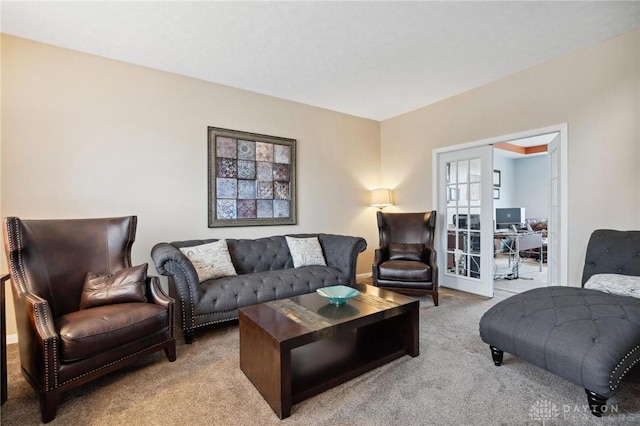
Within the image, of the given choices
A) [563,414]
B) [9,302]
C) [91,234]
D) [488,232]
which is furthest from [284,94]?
[563,414]

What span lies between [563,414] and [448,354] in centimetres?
77

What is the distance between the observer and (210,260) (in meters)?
2.97

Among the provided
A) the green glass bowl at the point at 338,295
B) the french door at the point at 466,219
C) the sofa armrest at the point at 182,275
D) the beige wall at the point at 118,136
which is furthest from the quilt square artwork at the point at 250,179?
the french door at the point at 466,219

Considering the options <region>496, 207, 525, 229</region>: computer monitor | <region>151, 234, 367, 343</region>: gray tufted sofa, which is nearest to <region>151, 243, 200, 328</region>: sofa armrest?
<region>151, 234, 367, 343</region>: gray tufted sofa

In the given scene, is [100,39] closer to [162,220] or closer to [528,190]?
[162,220]

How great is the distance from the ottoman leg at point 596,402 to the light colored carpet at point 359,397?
0.16 feet

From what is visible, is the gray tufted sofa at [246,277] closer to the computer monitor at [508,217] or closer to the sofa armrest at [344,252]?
the sofa armrest at [344,252]

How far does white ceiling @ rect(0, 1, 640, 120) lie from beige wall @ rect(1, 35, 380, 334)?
0.22m

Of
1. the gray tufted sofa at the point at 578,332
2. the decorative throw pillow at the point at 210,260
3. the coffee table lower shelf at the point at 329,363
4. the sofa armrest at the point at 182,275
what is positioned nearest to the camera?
the gray tufted sofa at the point at 578,332

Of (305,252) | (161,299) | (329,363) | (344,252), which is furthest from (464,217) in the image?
Answer: (161,299)

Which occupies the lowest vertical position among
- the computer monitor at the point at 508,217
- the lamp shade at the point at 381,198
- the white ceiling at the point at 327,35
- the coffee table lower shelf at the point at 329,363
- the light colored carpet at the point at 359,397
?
the light colored carpet at the point at 359,397

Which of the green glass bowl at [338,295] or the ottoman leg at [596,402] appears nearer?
the ottoman leg at [596,402]

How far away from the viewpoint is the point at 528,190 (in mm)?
7902

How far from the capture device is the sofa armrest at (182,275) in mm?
2514
